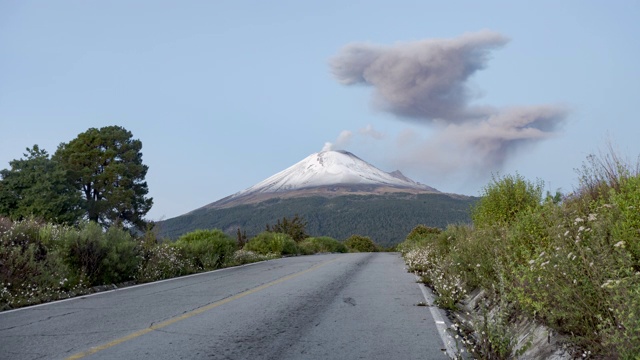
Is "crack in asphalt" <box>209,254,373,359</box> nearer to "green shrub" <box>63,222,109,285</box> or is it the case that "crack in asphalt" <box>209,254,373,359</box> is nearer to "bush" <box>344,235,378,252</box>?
"green shrub" <box>63,222,109,285</box>

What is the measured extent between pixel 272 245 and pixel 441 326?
2922 centimetres

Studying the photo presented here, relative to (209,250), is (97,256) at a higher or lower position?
higher

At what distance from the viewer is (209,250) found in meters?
21.3

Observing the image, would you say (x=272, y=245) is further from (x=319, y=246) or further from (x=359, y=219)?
(x=359, y=219)

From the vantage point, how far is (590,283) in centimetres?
521

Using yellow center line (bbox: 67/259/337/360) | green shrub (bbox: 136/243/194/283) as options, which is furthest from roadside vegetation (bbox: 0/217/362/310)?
yellow center line (bbox: 67/259/337/360)

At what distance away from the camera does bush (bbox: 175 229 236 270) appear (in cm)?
1988

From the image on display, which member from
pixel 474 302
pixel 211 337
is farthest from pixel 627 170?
pixel 211 337

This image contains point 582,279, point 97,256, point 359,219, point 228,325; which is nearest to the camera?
point 582,279

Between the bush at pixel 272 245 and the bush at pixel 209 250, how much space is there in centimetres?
1079

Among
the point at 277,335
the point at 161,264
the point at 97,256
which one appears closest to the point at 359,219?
the point at 161,264

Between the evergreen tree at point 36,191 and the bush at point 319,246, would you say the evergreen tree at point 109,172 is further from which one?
the bush at point 319,246

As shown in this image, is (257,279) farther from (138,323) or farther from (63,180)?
(63,180)

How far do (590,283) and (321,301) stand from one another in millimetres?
5720
